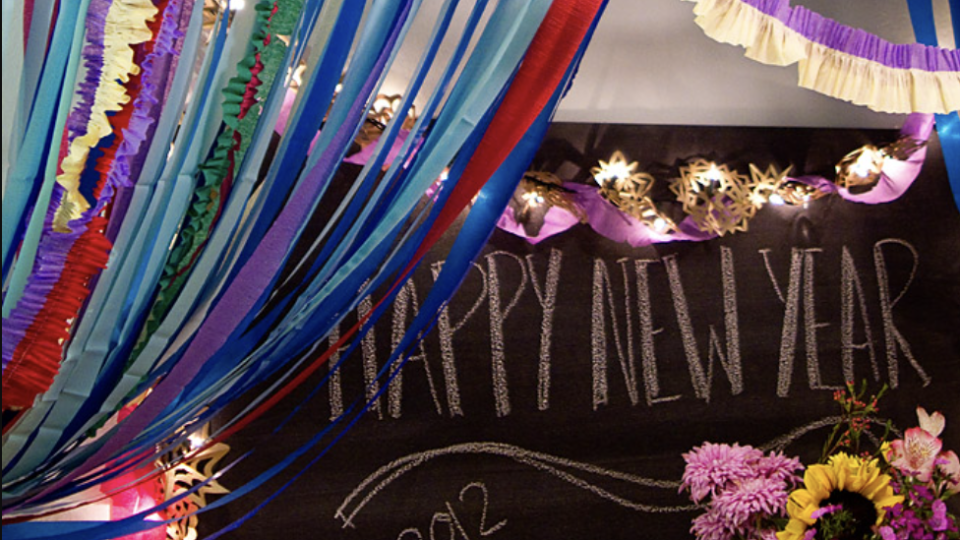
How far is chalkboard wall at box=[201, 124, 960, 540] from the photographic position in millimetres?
1981

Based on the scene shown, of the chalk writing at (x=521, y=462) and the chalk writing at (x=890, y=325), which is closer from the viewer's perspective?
the chalk writing at (x=521, y=462)

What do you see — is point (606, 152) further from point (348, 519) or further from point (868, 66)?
point (348, 519)

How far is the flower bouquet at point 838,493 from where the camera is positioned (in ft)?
3.82

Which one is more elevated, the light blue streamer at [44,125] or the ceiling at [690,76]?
the ceiling at [690,76]

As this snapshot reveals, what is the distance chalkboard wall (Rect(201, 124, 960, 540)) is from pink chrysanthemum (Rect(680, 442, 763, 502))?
819 mm

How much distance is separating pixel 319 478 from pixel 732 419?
111 cm

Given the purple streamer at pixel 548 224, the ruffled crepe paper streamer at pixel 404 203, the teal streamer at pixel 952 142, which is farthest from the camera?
the teal streamer at pixel 952 142

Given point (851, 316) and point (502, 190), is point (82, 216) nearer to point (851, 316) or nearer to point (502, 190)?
point (502, 190)

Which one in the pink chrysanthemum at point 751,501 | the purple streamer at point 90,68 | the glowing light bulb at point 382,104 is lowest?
the pink chrysanthemum at point 751,501

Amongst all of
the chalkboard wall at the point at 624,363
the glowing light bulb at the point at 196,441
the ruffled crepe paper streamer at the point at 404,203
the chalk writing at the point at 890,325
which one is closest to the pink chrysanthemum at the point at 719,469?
the ruffled crepe paper streamer at the point at 404,203

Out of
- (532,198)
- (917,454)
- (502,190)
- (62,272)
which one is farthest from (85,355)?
(532,198)

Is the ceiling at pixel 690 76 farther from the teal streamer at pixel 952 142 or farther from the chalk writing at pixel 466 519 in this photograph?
the chalk writing at pixel 466 519

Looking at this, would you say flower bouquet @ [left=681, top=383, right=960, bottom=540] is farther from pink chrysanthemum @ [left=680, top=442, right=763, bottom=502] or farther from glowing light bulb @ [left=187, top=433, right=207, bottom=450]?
glowing light bulb @ [left=187, top=433, right=207, bottom=450]

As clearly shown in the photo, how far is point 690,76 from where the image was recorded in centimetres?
226
